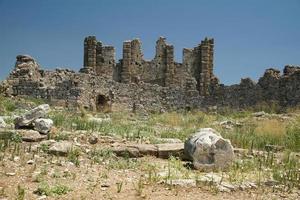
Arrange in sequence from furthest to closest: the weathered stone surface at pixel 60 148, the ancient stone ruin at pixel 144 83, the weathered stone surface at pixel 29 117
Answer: the ancient stone ruin at pixel 144 83
the weathered stone surface at pixel 29 117
the weathered stone surface at pixel 60 148

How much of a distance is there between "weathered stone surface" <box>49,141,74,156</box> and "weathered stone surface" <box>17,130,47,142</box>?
0.67 metres

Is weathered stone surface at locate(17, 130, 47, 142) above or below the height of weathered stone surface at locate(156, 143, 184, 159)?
above

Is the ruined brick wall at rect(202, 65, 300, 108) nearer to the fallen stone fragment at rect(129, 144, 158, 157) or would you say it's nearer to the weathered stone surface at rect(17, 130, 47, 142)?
the fallen stone fragment at rect(129, 144, 158, 157)

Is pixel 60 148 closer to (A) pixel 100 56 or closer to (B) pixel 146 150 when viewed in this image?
(B) pixel 146 150

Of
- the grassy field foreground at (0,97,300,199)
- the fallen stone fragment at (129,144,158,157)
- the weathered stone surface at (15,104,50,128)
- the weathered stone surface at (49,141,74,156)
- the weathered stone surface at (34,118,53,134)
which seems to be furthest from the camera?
the weathered stone surface at (15,104,50,128)

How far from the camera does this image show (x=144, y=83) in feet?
92.9

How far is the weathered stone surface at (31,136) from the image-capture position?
9773 mm

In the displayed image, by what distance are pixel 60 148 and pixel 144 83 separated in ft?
63.7

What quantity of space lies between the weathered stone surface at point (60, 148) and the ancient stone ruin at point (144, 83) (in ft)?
45.3

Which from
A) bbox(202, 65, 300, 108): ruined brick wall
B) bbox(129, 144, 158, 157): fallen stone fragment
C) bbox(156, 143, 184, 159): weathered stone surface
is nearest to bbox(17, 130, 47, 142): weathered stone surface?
bbox(129, 144, 158, 157): fallen stone fragment

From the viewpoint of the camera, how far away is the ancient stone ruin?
2383 cm

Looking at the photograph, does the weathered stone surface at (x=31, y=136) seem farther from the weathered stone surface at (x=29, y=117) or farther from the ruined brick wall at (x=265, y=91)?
the ruined brick wall at (x=265, y=91)

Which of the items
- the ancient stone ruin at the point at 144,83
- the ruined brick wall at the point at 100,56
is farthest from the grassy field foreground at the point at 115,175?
the ruined brick wall at the point at 100,56

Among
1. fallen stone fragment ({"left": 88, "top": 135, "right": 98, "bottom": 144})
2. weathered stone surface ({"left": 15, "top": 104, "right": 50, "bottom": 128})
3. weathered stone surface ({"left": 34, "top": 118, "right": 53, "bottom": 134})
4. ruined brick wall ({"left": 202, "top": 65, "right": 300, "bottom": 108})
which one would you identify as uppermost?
ruined brick wall ({"left": 202, "top": 65, "right": 300, "bottom": 108})
